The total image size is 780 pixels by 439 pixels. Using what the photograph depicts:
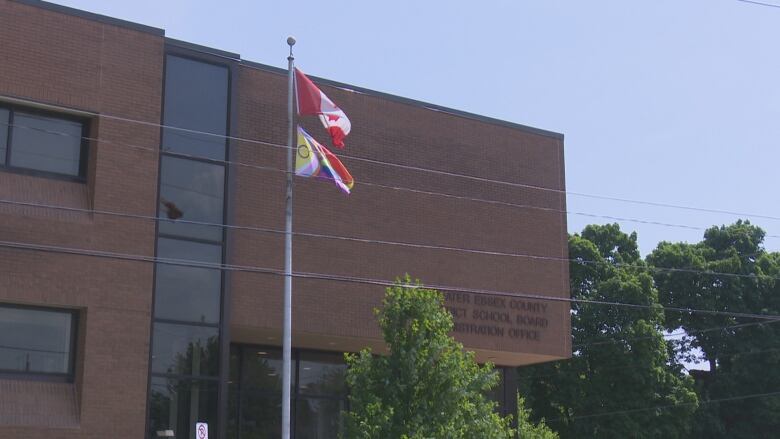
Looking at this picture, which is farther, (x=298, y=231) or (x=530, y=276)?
(x=530, y=276)

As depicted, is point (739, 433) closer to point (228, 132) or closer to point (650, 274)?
point (650, 274)

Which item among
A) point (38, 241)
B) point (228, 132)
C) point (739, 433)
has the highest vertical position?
point (228, 132)

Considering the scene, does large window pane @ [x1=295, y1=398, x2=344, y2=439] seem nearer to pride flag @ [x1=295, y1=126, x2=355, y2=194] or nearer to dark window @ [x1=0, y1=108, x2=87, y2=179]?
pride flag @ [x1=295, y1=126, x2=355, y2=194]

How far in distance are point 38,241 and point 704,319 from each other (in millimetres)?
38635

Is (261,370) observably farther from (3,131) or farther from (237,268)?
(3,131)

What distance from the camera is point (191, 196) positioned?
2652 cm

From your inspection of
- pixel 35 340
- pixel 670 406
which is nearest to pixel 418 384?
pixel 35 340

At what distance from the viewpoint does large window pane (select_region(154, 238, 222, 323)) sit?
25.6 metres

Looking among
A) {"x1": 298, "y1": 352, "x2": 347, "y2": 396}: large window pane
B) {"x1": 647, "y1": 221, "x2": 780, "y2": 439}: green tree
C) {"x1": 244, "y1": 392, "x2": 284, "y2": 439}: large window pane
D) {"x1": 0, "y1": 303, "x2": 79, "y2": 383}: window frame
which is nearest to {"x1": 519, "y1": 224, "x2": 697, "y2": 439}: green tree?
{"x1": 647, "y1": 221, "x2": 780, "y2": 439}: green tree

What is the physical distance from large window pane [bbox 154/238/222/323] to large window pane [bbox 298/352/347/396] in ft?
17.2

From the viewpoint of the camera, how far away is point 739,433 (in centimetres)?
5244

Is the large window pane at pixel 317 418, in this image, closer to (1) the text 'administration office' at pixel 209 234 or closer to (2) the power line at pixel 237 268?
(1) the text 'administration office' at pixel 209 234

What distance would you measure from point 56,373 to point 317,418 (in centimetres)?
885

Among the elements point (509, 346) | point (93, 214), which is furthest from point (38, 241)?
point (509, 346)
